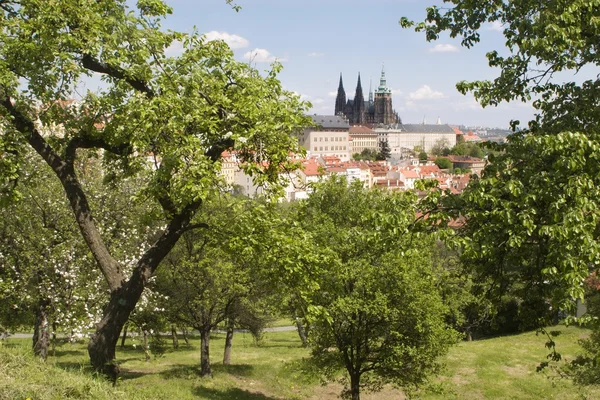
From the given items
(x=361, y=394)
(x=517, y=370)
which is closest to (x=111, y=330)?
(x=361, y=394)

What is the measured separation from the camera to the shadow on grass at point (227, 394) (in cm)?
2113

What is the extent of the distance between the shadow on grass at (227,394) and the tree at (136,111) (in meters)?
12.3

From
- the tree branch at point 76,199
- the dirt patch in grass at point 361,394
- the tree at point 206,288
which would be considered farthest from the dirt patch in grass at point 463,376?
the tree branch at point 76,199

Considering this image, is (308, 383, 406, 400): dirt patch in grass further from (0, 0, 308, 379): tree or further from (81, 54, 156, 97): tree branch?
(81, 54, 156, 97): tree branch

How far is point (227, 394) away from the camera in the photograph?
21.9 metres

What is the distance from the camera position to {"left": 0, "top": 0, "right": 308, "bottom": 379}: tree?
870 cm

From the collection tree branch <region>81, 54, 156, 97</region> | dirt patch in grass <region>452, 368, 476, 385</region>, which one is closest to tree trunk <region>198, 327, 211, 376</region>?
dirt patch in grass <region>452, 368, 476, 385</region>

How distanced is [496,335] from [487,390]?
19.2m

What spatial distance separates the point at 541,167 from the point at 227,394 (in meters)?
17.4

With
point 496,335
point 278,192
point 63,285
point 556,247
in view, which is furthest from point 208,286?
point 496,335

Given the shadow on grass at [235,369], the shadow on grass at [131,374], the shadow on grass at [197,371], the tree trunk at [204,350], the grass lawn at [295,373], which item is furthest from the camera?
the shadow on grass at [235,369]

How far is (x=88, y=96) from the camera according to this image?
34.0 ft

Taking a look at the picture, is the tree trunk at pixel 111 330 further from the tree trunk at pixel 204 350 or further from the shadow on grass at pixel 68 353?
the shadow on grass at pixel 68 353

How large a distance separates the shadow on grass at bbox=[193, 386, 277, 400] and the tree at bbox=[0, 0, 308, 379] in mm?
12293
